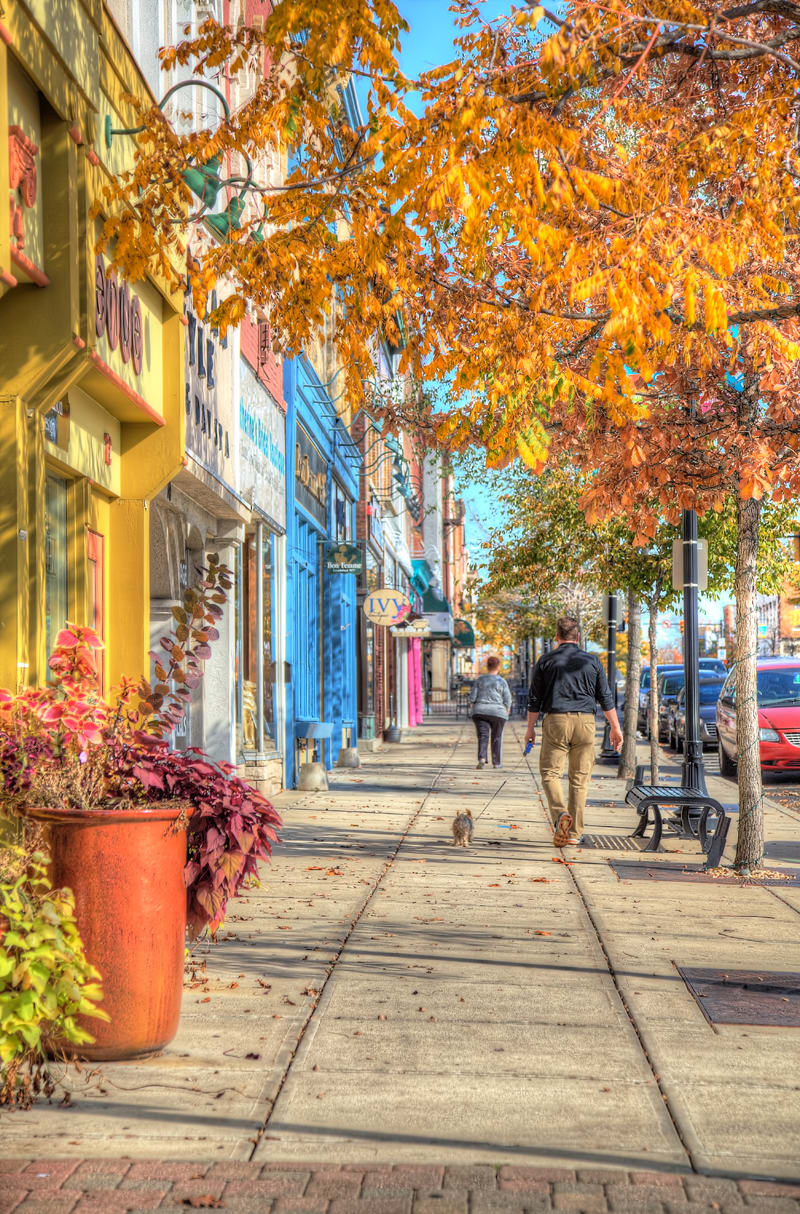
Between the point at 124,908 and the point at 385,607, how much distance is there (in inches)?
758

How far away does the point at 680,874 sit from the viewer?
10172 mm

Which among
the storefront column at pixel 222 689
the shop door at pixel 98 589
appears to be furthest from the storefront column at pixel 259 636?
the shop door at pixel 98 589

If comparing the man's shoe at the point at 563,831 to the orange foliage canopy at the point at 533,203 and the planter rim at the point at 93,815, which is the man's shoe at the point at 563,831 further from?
the planter rim at the point at 93,815

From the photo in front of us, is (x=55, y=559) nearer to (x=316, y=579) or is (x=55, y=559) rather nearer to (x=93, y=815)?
(x=93, y=815)

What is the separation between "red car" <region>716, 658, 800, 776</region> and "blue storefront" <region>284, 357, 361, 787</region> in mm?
6044

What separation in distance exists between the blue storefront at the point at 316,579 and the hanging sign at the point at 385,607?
1.62 ft

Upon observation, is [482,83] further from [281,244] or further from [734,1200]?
[734,1200]

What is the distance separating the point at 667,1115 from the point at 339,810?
10097mm

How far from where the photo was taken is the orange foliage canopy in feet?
20.1

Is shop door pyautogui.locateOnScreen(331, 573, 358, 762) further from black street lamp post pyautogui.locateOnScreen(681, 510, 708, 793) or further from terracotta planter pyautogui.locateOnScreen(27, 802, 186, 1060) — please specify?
terracotta planter pyautogui.locateOnScreen(27, 802, 186, 1060)

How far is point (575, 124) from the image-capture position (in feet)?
24.2

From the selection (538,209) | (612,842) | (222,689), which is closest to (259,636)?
(222,689)

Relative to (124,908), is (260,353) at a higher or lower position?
higher

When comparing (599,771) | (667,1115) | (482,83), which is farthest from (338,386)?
(667,1115)
